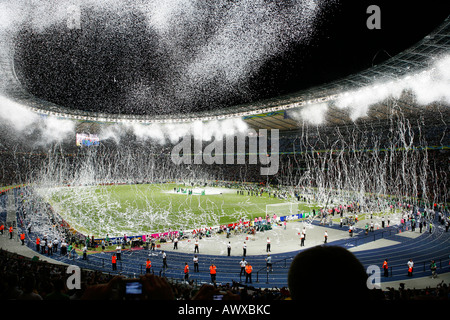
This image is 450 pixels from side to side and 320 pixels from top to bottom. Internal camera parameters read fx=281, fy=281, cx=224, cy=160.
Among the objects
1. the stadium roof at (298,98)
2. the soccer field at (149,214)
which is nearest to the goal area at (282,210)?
the soccer field at (149,214)

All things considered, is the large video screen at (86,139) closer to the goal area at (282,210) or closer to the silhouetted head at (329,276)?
the goal area at (282,210)

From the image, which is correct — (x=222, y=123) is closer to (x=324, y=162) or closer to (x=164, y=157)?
(x=324, y=162)

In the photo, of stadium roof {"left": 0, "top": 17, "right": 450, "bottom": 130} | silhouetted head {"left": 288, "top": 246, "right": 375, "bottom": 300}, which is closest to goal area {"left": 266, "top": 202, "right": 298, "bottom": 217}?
stadium roof {"left": 0, "top": 17, "right": 450, "bottom": 130}

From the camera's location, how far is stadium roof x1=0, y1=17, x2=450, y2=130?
21214 millimetres

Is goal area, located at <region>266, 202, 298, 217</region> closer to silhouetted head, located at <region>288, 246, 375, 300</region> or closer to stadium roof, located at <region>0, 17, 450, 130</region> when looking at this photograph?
stadium roof, located at <region>0, 17, 450, 130</region>

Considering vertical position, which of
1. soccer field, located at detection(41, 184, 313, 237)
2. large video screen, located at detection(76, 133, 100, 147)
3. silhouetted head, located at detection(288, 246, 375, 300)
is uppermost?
large video screen, located at detection(76, 133, 100, 147)

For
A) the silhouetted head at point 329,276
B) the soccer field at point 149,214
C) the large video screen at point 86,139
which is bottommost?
the soccer field at point 149,214

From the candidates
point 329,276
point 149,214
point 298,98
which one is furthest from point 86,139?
point 329,276

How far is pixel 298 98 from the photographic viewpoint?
116 feet

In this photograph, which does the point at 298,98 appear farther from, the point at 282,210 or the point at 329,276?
the point at 329,276

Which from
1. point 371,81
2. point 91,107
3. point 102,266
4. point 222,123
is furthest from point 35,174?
point 371,81

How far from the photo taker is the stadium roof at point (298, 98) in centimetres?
2121

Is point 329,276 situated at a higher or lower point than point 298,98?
lower

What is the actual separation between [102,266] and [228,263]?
6446mm
